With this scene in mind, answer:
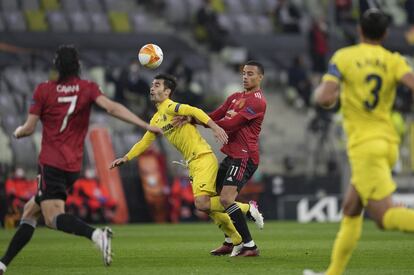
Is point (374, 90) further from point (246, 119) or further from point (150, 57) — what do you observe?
point (150, 57)

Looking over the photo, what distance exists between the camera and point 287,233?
665 inches

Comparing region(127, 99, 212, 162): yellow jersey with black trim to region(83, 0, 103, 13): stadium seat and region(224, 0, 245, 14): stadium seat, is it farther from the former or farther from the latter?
region(224, 0, 245, 14): stadium seat

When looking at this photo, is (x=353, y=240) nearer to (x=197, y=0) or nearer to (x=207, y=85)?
(x=207, y=85)

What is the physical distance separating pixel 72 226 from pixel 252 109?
344cm

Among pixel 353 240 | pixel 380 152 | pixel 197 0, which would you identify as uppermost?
pixel 197 0

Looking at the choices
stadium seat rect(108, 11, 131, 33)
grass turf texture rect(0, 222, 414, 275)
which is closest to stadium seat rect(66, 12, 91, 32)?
stadium seat rect(108, 11, 131, 33)

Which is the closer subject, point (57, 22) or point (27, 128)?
point (27, 128)

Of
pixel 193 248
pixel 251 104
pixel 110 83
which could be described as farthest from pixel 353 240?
pixel 110 83

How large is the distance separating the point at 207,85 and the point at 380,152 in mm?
18055

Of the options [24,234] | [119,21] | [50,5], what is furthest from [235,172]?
[119,21]

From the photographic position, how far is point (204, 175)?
39.8 ft

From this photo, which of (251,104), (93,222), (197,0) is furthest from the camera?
(197,0)

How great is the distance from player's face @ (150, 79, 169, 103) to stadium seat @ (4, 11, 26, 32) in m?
13.9

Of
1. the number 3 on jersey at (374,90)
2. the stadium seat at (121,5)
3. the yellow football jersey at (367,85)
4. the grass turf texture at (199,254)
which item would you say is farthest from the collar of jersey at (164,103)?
the stadium seat at (121,5)
